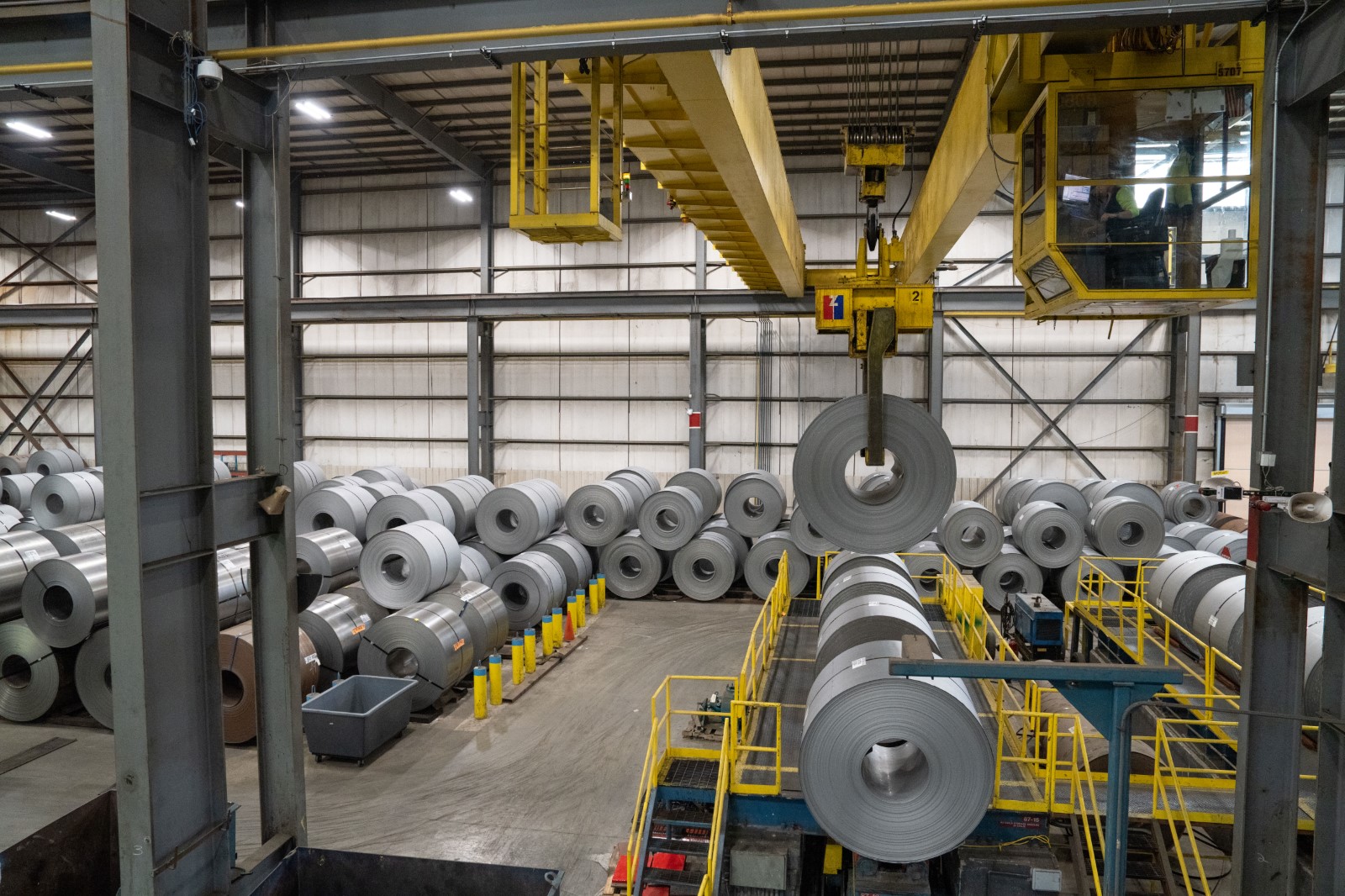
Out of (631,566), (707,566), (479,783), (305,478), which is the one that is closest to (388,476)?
(305,478)

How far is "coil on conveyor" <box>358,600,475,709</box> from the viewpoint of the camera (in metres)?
9.64

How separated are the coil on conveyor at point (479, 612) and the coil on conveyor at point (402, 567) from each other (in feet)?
0.87

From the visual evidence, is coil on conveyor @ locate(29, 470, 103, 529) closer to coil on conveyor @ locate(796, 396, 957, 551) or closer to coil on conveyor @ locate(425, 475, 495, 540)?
coil on conveyor @ locate(425, 475, 495, 540)

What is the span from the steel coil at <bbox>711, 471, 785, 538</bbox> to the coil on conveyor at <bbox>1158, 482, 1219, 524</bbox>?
7294 mm

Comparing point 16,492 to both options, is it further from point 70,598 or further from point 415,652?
point 415,652

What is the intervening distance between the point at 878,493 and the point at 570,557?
990cm

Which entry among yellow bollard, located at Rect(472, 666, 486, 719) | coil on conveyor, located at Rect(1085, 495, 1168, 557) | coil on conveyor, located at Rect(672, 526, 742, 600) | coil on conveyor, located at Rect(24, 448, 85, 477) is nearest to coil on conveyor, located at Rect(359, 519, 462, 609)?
yellow bollard, located at Rect(472, 666, 486, 719)

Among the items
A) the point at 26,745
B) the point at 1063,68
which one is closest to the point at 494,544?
the point at 26,745

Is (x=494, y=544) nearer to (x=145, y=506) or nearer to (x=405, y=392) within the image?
(x=405, y=392)

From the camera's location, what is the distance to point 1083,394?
1798cm

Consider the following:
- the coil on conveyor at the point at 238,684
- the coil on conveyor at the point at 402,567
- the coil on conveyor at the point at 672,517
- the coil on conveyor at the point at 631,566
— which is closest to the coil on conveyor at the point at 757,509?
the coil on conveyor at the point at 672,517

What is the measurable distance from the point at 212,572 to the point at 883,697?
13.7 ft

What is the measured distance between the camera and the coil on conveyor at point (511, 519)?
14.5m

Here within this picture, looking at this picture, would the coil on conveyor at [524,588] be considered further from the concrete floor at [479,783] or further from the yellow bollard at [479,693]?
the yellow bollard at [479,693]
